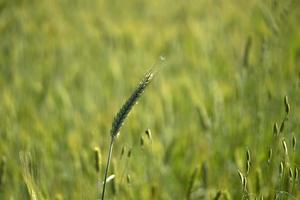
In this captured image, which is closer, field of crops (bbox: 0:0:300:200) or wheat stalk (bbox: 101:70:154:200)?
wheat stalk (bbox: 101:70:154:200)

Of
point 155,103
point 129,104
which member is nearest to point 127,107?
point 129,104

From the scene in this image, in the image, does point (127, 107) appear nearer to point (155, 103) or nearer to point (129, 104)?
point (129, 104)

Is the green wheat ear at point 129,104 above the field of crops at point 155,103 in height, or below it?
above

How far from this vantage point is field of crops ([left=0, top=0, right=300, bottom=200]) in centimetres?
93

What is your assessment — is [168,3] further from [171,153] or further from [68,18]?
[171,153]

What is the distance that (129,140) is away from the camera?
1234 mm

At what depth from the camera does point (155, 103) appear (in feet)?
4.72

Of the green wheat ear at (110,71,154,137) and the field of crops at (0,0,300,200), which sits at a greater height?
the green wheat ear at (110,71,154,137)

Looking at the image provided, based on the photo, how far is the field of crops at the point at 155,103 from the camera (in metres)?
0.93

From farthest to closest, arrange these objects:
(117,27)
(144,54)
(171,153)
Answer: (117,27) < (144,54) < (171,153)

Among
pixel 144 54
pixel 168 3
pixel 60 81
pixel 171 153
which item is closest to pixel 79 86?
pixel 60 81

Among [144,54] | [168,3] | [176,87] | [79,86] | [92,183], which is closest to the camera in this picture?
[92,183]

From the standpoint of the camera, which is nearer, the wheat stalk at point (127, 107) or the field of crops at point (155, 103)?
the wheat stalk at point (127, 107)

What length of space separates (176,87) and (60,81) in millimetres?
382
